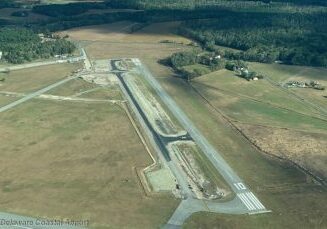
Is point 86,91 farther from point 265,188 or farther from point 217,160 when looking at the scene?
point 265,188

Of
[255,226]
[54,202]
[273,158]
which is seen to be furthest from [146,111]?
[255,226]

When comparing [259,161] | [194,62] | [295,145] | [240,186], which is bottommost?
[240,186]

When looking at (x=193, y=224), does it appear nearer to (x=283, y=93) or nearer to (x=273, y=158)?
(x=273, y=158)

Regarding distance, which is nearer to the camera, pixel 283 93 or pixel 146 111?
pixel 146 111

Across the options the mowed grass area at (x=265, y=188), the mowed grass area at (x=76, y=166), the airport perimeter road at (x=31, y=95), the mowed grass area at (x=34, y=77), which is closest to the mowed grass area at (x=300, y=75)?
the mowed grass area at (x=265, y=188)

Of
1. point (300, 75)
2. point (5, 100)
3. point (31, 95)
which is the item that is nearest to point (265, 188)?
point (31, 95)

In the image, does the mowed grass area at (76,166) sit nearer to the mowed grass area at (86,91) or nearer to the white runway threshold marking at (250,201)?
the mowed grass area at (86,91)
